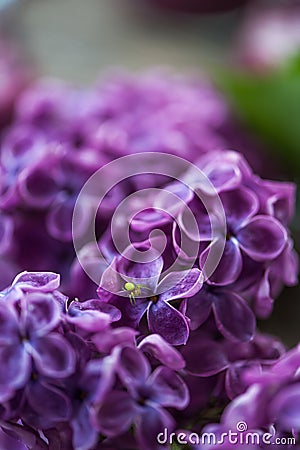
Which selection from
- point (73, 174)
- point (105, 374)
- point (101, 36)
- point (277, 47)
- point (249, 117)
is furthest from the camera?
point (101, 36)

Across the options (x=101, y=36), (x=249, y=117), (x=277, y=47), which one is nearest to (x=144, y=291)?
(x=249, y=117)

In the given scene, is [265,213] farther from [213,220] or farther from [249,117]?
[249,117]

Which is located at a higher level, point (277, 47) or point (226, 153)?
point (226, 153)

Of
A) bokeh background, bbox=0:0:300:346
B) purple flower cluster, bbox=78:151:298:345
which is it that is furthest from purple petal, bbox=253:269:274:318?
bokeh background, bbox=0:0:300:346

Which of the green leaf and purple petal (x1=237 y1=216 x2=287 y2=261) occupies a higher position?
purple petal (x1=237 y1=216 x2=287 y2=261)

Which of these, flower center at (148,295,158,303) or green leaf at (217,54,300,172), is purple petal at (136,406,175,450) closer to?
flower center at (148,295,158,303)
